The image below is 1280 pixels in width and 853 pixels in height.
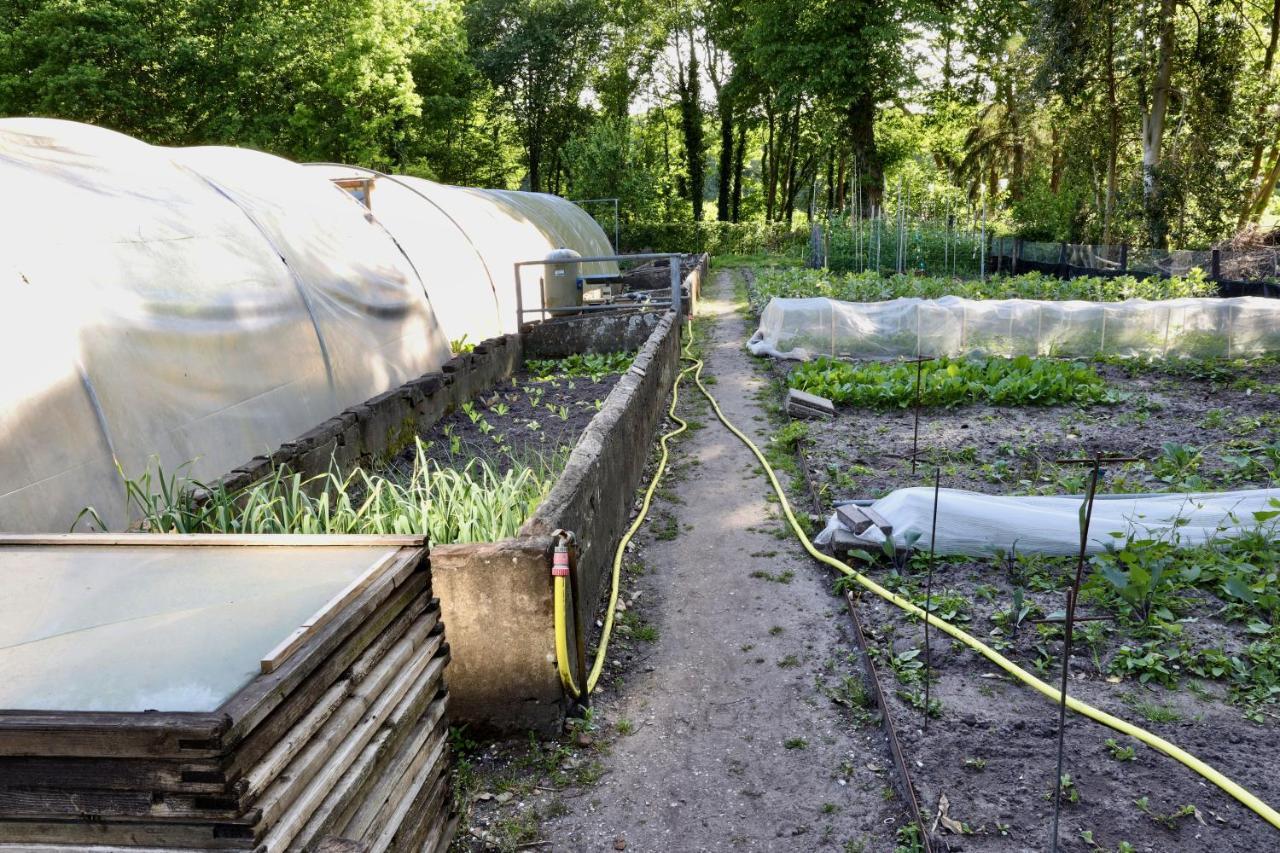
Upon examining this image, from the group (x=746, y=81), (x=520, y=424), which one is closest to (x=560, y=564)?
(x=520, y=424)

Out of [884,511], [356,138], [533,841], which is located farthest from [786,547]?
[356,138]

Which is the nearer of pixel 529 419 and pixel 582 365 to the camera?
pixel 529 419

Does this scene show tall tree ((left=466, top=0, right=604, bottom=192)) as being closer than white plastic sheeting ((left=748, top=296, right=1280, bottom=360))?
No

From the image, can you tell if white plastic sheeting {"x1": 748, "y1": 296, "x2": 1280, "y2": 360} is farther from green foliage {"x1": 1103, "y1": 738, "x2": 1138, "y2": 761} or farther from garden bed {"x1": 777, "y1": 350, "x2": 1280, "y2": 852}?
green foliage {"x1": 1103, "y1": 738, "x2": 1138, "y2": 761}

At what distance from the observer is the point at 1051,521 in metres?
5.15

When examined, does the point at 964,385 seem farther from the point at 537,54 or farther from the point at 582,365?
the point at 537,54

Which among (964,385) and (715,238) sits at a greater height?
(715,238)

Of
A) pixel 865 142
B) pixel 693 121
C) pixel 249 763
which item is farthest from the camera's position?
pixel 693 121

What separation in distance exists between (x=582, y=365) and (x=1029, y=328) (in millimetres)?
5882

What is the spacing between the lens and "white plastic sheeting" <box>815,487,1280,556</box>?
201 inches

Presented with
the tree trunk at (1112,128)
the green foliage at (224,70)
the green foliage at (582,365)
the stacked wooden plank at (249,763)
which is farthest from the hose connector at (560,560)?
the green foliage at (224,70)

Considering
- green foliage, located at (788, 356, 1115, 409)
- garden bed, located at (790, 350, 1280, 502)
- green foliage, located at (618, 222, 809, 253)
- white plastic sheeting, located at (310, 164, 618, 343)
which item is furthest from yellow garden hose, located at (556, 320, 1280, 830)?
green foliage, located at (618, 222, 809, 253)

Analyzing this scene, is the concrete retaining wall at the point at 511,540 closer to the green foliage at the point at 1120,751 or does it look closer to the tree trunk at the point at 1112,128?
the green foliage at the point at 1120,751

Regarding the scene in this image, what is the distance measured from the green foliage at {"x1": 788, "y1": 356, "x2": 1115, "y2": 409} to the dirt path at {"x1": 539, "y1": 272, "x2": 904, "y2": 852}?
338cm
